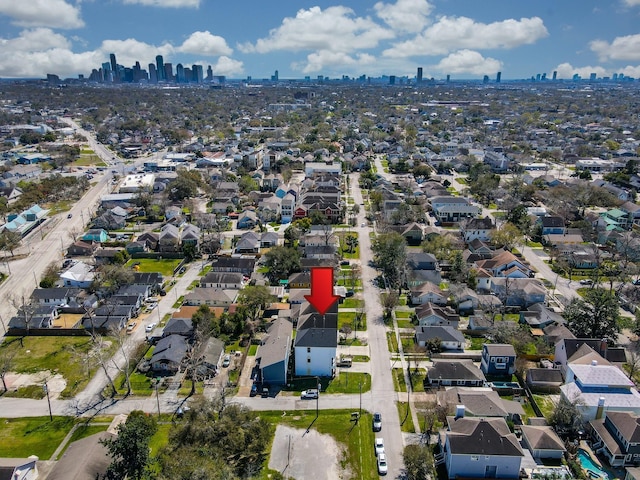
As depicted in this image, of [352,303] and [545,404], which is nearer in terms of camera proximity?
[545,404]

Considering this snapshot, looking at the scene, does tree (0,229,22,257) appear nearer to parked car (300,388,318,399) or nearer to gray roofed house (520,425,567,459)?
parked car (300,388,318,399)

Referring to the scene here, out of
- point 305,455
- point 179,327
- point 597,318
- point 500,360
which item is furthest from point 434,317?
point 179,327

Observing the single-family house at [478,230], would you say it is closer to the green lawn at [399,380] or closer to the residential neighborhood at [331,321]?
the residential neighborhood at [331,321]

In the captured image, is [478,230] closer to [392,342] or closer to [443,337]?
[443,337]

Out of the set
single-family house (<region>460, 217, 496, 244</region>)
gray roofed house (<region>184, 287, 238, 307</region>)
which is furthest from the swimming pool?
single-family house (<region>460, 217, 496, 244</region>)

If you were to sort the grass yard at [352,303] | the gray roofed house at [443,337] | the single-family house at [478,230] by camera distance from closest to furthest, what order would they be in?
the gray roofed house at [443,337], the grass yard at [352,303], the single-family house at [478,230]

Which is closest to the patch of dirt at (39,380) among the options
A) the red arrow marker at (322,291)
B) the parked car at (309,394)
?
the parked car at (309,394)
